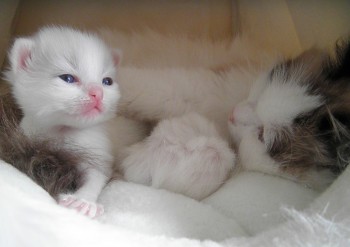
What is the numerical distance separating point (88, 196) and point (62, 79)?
0.25 m

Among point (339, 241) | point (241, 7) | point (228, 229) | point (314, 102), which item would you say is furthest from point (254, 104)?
point (241, 7)

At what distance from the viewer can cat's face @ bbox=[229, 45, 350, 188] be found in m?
0.92

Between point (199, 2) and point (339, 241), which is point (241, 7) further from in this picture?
point (339, 241)

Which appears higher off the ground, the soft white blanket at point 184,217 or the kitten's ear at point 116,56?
the kitten's ear at point 116,56

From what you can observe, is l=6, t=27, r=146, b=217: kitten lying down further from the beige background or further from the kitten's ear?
the beige background

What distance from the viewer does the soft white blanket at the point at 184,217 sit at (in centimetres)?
→ 57

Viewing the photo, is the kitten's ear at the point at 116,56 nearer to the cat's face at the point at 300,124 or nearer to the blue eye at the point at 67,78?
the blue eye at the point at 67,78

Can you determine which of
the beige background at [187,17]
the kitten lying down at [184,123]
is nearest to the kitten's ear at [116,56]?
the kitten lying down at [184,123]

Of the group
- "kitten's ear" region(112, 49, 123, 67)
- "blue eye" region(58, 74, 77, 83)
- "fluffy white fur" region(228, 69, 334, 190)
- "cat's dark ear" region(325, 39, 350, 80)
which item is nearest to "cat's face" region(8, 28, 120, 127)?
"blue eye" region(58, 74, 77, 83)

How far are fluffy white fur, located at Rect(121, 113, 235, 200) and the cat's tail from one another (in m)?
0.16

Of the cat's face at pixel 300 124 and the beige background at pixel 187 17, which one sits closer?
the cat's face at pixel 300 124

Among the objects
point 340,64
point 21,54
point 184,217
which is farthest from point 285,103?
point 21,54

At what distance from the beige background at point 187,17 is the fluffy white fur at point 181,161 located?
0.61m

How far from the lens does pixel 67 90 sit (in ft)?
2.80
